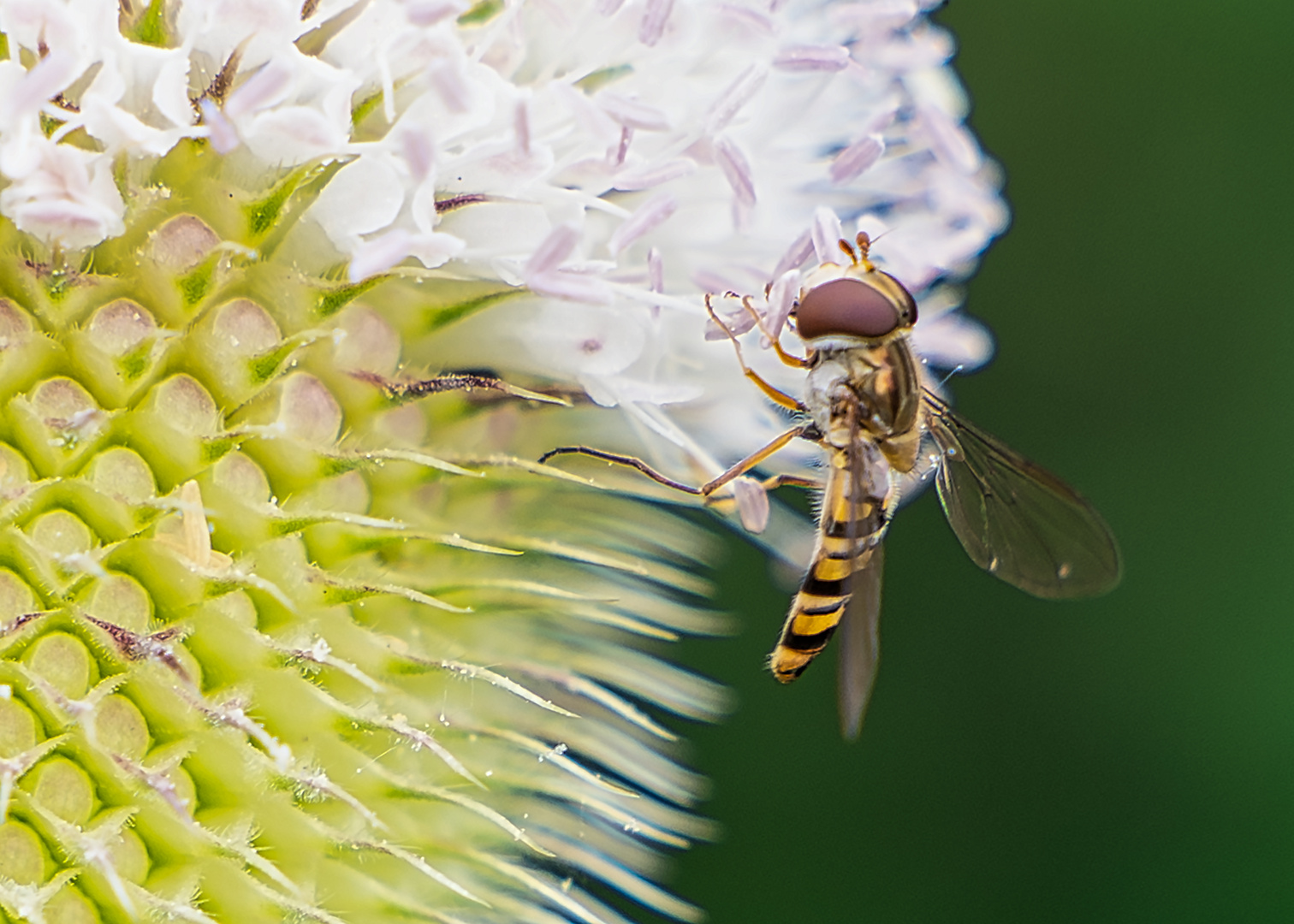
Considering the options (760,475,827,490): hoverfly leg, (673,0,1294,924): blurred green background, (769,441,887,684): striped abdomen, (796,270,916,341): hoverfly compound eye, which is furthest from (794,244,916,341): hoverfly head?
(673,0,1294,924): blurred green background

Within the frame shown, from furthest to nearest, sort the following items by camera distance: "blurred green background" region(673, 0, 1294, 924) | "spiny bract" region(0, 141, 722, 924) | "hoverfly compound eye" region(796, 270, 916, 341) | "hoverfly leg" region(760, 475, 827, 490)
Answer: "blurred green background" region(673, 0, 1294, 924), "hoverfly leg" region(760, 475, 827, 490), "hoverfly compound eye" region(796, 270, 916, 341), "spiny bract" region(0, 141, 722, 924)

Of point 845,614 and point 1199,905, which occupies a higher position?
point 1199,905

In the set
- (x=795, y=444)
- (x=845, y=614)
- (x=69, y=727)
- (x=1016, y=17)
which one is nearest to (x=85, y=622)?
(x=69, y=727)

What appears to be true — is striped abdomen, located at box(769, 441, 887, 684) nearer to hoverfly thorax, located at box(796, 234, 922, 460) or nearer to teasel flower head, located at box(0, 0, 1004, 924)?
hoverfly thorax, located at box(796, 234, 922, 460)

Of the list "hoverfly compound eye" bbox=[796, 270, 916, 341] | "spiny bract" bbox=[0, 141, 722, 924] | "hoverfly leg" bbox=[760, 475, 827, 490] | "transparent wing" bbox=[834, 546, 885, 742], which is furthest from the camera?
"hoverfly leg" bbox=[760, 475, 827, 490]

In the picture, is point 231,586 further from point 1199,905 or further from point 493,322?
point 1199,905

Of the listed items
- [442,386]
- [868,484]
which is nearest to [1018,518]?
[868,484]

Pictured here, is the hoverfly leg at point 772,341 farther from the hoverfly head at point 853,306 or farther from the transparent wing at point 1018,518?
the transparent wing at point 1018,518
